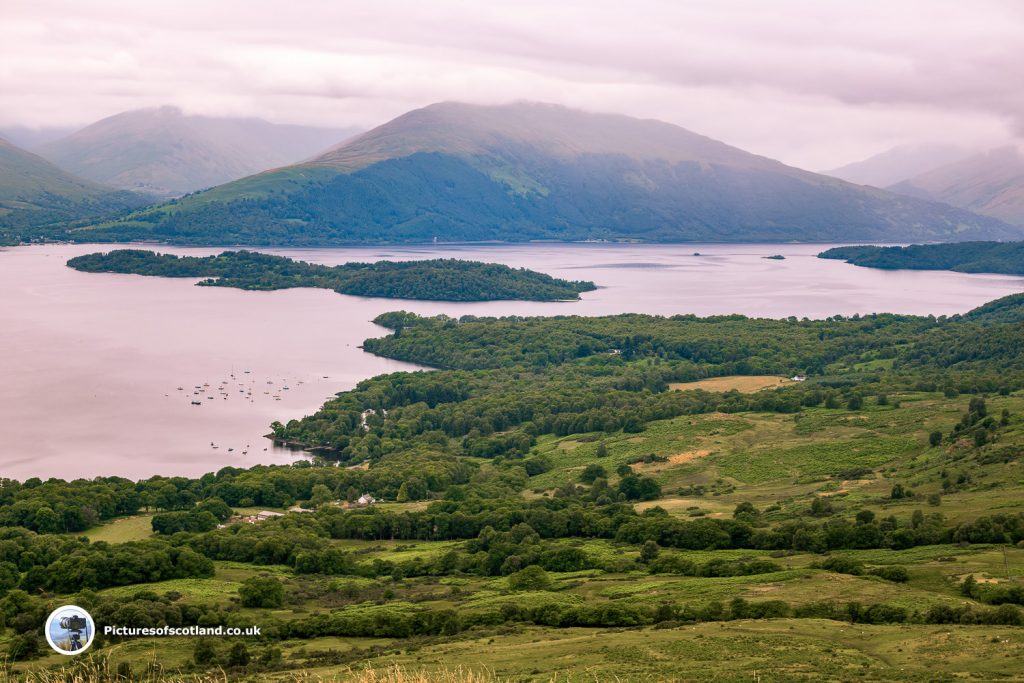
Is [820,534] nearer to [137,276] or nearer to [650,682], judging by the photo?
[650,682]

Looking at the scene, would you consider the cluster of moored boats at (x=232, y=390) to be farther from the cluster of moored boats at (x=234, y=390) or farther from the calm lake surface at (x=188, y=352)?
the calm lake surface at (x=188, y=352)

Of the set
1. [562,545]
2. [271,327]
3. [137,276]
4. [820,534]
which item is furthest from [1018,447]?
[137,276]

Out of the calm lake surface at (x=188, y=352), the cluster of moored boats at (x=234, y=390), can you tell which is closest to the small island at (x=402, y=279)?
the calm lake surface at (x=188, y=352)

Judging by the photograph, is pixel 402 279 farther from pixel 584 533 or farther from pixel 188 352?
pixel 584 533

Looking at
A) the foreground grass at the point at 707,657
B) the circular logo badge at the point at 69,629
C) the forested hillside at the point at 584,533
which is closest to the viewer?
the foreground grass at the point at 707,657

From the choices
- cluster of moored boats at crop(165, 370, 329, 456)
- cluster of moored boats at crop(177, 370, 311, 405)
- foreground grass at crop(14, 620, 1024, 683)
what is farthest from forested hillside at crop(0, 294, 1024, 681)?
cluster of moored boats at crop(165, 370, 329, 456)

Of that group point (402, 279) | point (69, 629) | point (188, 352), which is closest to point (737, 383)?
point (188, 352)
